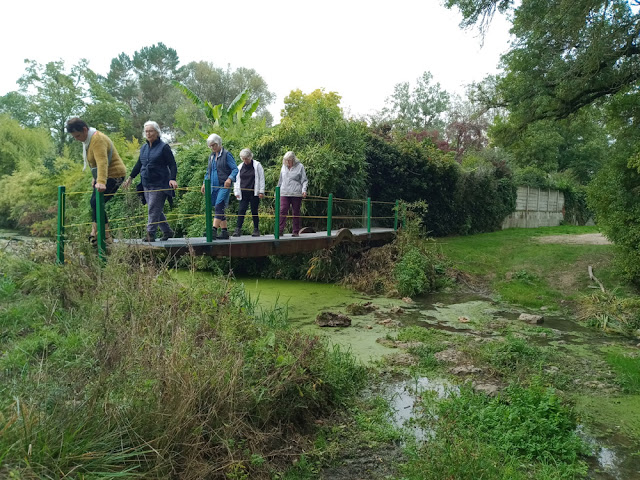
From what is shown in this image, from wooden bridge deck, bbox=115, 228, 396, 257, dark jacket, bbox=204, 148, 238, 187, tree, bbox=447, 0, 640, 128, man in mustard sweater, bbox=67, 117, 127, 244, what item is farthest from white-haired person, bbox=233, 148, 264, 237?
tree, bbox=447, 0, 640, 128

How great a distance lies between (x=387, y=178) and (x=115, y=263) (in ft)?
35.6

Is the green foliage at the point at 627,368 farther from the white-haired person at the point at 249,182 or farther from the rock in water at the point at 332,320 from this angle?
the white-haired person at the point at 249,182

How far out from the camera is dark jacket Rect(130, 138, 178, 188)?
654cm

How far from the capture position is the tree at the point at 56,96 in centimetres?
3847

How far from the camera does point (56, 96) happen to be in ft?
127

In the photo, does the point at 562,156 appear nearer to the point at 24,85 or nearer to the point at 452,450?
the point at 452,450

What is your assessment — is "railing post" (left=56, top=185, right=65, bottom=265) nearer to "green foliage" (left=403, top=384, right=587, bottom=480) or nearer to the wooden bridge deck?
the wooden bridge deck

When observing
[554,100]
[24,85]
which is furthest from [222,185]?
[24,85]

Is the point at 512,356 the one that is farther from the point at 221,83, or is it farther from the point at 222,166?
the point at 221,83

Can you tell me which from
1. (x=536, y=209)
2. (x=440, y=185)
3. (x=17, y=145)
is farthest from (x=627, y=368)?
(x=17, y=145)

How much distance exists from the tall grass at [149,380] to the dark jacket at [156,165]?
154 centimetres

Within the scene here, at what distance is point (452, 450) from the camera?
344cm

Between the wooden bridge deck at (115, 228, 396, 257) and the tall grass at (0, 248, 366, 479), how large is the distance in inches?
36.3

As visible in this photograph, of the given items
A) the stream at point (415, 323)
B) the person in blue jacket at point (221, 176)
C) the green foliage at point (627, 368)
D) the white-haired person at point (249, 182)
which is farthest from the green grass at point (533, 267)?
the person in blue jacket at point (221, 176)
